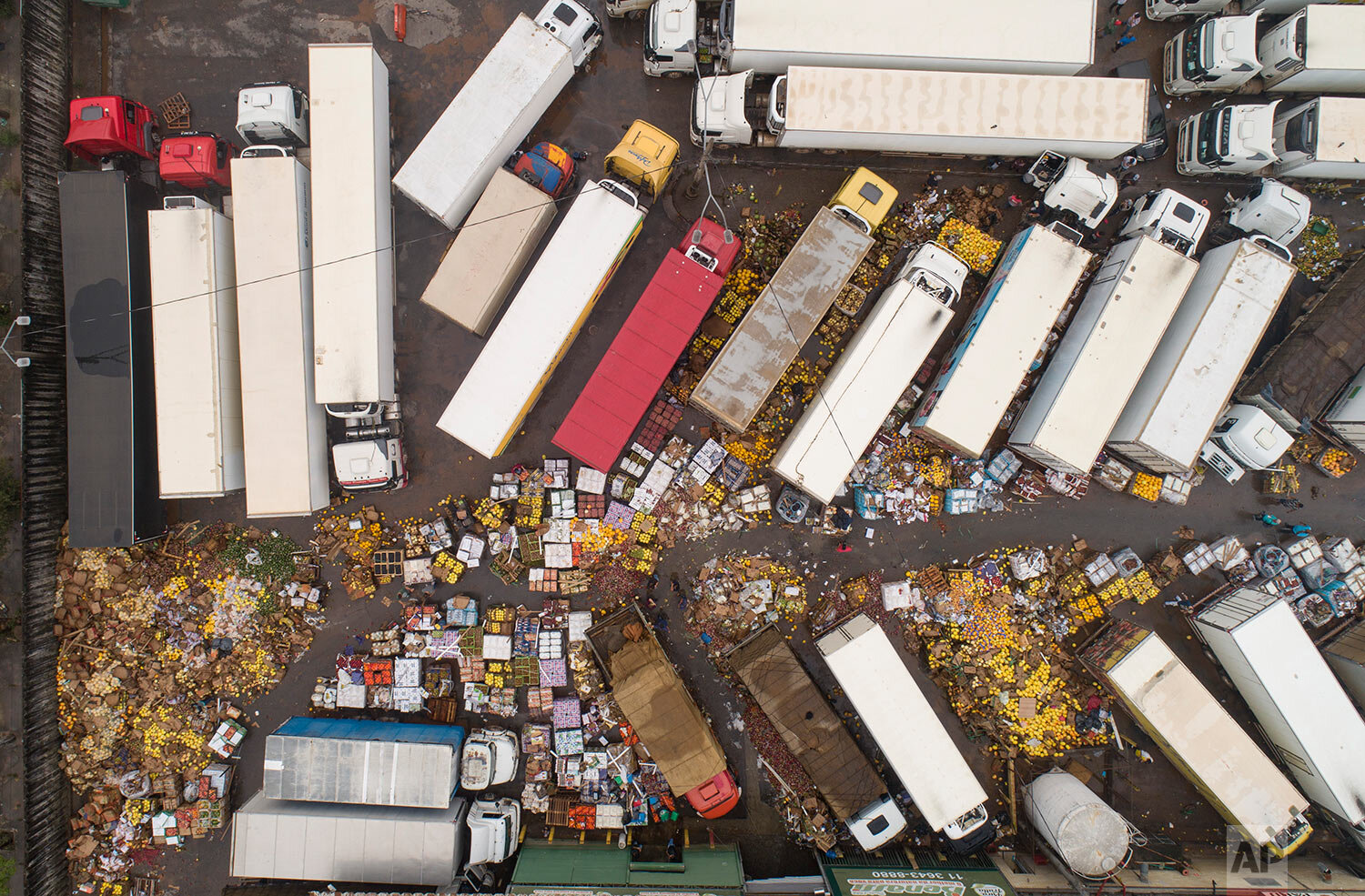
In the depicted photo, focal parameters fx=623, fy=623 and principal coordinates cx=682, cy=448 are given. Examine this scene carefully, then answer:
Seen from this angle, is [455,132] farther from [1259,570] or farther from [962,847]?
[1259,570]

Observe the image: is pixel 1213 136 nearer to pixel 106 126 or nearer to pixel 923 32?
pixel 923 32

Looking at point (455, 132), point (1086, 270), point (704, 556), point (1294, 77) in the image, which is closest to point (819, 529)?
point (704, 556)

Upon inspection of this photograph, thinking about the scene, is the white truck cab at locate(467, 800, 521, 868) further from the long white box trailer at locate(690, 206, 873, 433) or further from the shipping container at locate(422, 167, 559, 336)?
the shipping container at locate(422, 167, 559, 336)

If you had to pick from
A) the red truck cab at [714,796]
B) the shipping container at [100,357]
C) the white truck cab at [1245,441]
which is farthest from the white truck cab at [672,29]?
the red truck cab at [714,796]

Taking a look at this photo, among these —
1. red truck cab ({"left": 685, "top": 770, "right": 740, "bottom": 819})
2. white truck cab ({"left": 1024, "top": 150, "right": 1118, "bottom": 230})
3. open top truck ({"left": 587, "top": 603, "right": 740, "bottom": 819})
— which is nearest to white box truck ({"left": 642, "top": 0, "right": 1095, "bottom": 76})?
white truck cab ({"left": 1024, "top": 150, "right": 1118, "bottom": 230})

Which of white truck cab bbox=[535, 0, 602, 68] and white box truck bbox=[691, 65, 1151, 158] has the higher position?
white truck cab bbox=[535, 0, 602, 68]

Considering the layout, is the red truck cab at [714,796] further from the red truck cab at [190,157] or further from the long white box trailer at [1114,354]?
the red truck cab at [190,157]

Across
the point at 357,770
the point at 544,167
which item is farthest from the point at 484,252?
the point at 357,770
